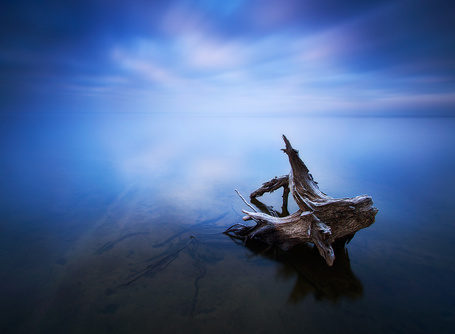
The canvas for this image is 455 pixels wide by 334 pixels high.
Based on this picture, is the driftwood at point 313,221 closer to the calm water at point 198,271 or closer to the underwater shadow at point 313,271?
the underwater shadow at point 313,271

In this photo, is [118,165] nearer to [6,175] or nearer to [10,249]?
[6,175]

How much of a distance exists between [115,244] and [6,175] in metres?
12.9

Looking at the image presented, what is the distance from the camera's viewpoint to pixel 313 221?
16.0ft

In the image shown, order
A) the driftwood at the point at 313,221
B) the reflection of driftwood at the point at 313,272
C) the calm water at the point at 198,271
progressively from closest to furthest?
the calm water at the point at 198,271 < the reflection of driftwood at the point at 313,272 < the driftwood at the point at 313,221

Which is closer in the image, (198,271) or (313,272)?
(313,272)

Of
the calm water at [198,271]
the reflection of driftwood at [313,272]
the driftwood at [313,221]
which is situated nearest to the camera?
the calm water at [198,271]

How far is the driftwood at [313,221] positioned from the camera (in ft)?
15.4

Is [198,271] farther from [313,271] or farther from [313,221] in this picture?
[313,221]

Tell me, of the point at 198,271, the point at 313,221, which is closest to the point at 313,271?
the point at 313,221

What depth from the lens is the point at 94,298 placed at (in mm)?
4219

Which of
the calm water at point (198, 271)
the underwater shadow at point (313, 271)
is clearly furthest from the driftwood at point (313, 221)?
the calm water at point (198, 271)

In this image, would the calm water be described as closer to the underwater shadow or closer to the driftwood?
the underwater shadow

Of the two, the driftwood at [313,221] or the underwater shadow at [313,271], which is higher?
the driftwood at [313,221]

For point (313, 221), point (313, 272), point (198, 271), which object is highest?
point (313, 221)
